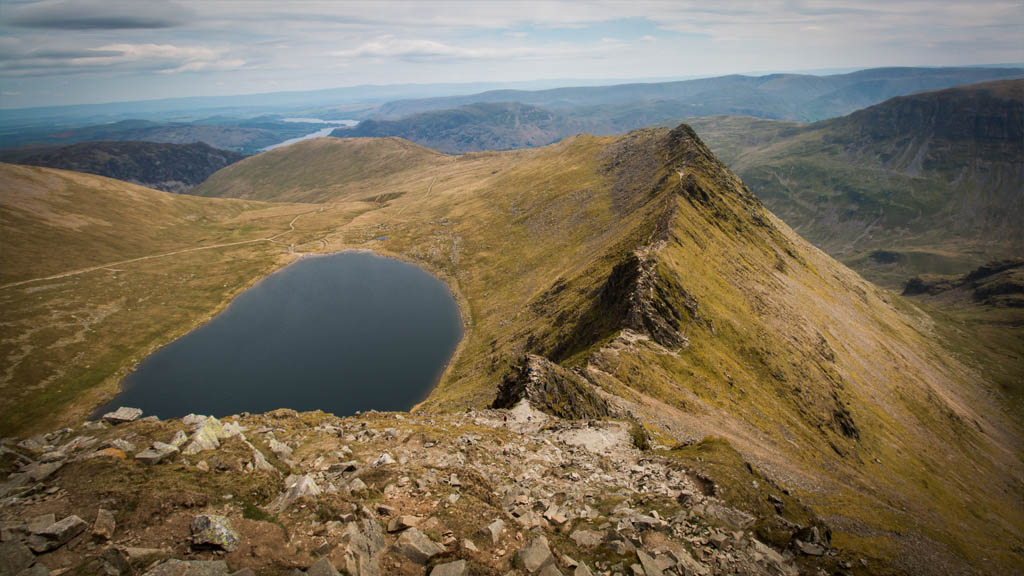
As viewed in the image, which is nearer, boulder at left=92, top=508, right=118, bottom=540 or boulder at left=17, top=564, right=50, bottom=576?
boulder at left=17, top=564, right=50, bottom=576

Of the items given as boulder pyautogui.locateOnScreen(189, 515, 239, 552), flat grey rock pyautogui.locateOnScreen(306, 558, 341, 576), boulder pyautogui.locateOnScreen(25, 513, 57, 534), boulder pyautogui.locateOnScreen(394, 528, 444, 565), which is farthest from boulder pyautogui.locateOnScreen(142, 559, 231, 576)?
boulder pyautogui.locateOnScreen(394, 528, 444, 565)

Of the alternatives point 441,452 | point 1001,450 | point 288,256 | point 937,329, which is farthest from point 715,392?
point 937,329

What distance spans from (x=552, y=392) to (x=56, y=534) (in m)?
41.3

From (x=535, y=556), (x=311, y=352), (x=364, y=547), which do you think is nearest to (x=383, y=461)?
(x=364, y=547)

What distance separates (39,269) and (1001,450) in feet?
955

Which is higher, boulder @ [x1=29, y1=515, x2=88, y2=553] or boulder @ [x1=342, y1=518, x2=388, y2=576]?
boulder @ [x1=29, y1=515, x2=88, y2=553]

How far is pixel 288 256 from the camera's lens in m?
191

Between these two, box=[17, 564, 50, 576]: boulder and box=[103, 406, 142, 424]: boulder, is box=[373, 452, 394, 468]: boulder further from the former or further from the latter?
box=[103, 406, 142, 424]: boulder

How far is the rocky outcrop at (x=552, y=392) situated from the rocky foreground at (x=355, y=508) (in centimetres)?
1028

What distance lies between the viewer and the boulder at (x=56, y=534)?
1565 cm

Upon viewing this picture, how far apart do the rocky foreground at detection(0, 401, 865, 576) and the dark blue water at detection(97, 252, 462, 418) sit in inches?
2265

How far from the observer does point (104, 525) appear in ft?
56.0

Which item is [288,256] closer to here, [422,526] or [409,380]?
[409,380]

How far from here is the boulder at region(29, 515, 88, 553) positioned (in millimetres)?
15648
